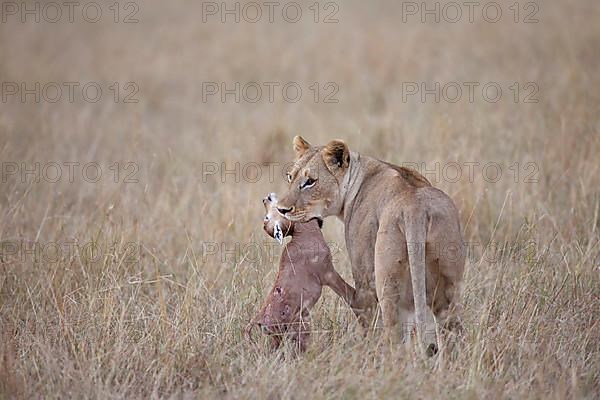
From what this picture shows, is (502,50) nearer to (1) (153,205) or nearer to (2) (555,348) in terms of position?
(1) (153,205)

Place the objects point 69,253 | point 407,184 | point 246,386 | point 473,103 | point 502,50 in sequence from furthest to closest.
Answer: point 502,50, point 473,103, point 69,253, point 407,184, point 246,386

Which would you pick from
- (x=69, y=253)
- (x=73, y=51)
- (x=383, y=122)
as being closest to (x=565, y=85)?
(x=383, y=122)

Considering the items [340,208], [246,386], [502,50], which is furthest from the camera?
[502,50]

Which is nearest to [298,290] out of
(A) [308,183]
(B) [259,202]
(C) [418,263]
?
(A) [308,183]

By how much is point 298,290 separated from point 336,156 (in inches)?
33.9

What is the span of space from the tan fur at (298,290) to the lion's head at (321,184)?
0.59ft

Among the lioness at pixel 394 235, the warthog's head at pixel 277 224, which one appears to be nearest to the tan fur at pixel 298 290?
the warthog's head at pixel 277 224

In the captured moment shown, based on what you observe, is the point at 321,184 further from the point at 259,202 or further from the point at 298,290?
the point at 259,202

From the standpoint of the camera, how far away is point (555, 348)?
15.4 ft

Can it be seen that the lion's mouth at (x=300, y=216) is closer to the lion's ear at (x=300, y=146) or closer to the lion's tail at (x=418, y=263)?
the lion's ear at (x=300, y=146)

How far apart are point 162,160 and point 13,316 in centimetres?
415

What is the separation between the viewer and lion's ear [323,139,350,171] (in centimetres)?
500

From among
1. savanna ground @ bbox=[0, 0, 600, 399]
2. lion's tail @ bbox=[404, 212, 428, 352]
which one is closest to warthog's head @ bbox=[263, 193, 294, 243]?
savanna ground @ bbox=[0, 0, 600, 399]

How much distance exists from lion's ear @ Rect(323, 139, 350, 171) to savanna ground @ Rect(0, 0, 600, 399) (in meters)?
0.87
